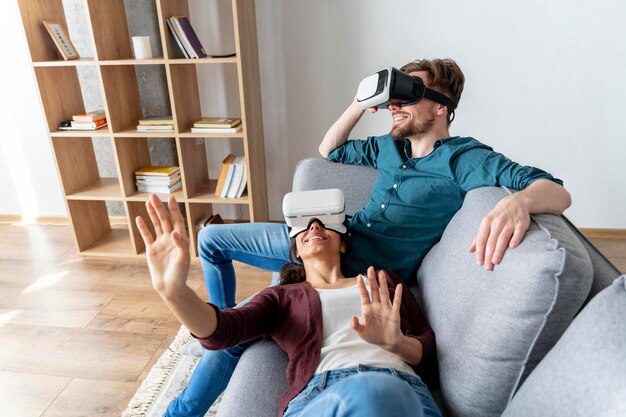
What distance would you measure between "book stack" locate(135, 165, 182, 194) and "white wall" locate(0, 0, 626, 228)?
58 cm

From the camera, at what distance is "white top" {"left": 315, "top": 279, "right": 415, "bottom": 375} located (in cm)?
105

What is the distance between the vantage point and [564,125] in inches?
93.0

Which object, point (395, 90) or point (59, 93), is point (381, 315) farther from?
point (59, 93)

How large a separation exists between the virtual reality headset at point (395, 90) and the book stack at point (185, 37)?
3.28 ft

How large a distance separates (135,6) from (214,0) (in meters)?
0.44

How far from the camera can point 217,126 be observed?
2248 mm

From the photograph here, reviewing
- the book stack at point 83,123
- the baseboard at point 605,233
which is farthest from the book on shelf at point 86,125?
the baseboard at point 605,233

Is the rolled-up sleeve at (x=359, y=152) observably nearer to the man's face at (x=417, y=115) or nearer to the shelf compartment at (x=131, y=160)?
the man's face at (x=417, y=115)

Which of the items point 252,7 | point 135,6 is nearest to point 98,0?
point 135,6

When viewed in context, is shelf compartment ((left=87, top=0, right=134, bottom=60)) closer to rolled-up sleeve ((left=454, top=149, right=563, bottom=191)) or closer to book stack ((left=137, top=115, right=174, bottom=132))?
book stack ((left=137, top=115, right=174, bottom=132))

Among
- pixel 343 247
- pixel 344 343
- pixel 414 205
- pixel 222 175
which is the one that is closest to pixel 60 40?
pixel 222 175

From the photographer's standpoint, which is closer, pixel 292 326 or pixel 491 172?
pixel 292 326

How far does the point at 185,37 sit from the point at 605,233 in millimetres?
2465

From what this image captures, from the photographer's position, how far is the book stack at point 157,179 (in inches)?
95.7
